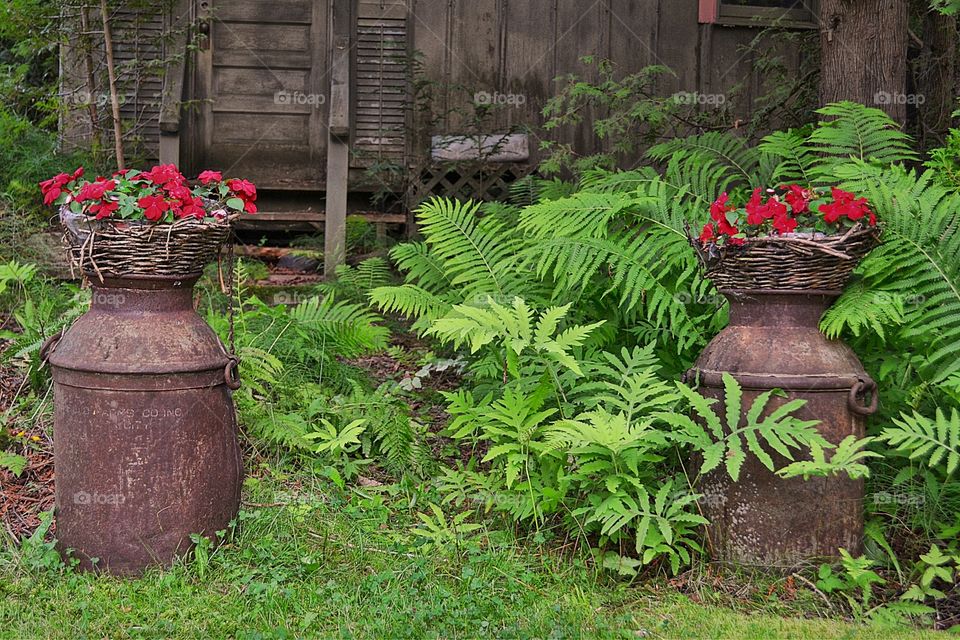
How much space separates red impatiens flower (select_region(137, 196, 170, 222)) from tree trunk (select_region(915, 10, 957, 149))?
4.20 metres

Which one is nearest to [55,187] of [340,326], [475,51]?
[340,326]

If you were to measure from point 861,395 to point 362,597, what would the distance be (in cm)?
190

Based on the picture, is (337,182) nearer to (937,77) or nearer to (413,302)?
(413,302)

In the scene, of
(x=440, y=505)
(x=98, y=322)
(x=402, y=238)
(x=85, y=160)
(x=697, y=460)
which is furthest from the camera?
(x=402, y=238)

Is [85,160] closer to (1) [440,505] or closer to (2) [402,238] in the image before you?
(2) [402,238]

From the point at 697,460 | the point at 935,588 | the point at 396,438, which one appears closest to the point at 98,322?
the point at 396,438

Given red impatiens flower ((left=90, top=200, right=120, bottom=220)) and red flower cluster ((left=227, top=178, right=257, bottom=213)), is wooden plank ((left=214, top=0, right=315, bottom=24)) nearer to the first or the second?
red flower cluster ((left=227, top=178, right=257, bottom=213))

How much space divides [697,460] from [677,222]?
3.64 feet

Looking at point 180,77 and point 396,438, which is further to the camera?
point 180,77

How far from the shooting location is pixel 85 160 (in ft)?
23.4

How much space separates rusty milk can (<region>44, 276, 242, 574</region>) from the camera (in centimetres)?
329

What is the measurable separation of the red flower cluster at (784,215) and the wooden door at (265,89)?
5.45m

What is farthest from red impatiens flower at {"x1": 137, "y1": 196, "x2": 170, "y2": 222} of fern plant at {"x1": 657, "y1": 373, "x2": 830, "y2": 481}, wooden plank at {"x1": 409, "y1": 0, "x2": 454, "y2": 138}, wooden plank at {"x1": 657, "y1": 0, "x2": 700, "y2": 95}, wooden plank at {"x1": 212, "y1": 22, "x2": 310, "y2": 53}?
wooden plank at {"x1": 657, "y1": 0, "x2": 700, "y2": 95}

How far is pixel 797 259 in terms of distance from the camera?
11.3 feet
